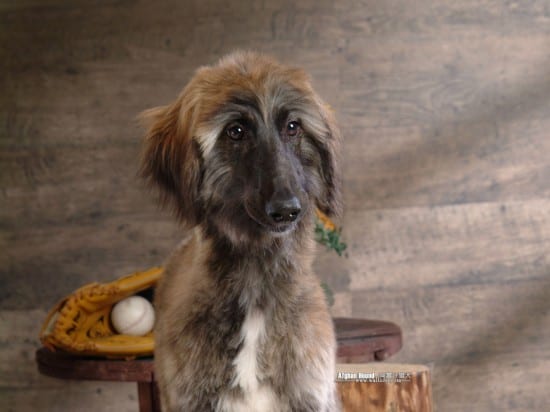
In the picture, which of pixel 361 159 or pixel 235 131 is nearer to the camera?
pixel 235 131

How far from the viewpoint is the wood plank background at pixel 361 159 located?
410cm

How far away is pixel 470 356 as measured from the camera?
418cm

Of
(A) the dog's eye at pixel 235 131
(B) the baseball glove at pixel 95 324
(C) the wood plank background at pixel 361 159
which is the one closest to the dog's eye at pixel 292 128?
(A) the dog's eye at pixel 235 131

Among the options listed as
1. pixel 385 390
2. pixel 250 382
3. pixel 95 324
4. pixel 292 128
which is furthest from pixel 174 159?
pixel 95 324

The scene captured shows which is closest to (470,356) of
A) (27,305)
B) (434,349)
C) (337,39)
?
(434,349)

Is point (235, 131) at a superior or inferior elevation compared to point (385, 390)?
superior

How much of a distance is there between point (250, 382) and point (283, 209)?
1.34 ft

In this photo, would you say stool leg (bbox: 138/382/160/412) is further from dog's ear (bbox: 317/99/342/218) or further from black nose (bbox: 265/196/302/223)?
black nose (bbox: 265/196/302/223)

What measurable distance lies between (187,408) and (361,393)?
751 mm

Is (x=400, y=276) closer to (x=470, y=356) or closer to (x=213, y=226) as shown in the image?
(x=470, y=356)

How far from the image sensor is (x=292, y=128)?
1977 millimetres

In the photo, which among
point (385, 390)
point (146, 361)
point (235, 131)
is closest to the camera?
point (235, 131)

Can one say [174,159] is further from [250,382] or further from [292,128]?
[250,382]

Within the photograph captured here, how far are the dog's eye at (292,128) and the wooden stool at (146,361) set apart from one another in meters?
1.11
